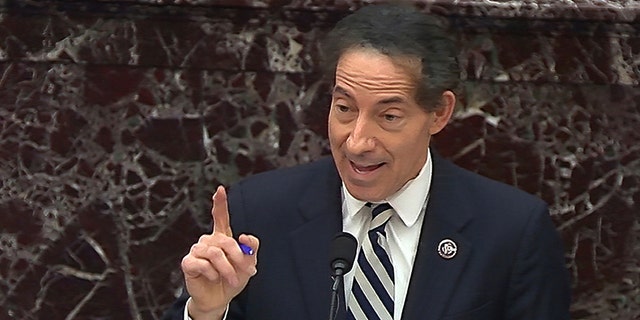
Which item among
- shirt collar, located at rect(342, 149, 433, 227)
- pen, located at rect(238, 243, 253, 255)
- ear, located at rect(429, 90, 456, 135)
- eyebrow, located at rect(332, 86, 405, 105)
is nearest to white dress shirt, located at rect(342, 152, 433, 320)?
shirt collar, located at rect(342, 149, 433, 227)

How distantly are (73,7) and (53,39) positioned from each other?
9 cm

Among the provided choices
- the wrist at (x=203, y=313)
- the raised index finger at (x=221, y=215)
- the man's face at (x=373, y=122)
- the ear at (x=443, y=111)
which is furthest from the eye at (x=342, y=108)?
the wrist at (x=203, y=313)

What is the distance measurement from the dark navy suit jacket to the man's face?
0.16 metres

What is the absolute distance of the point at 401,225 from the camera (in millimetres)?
2080

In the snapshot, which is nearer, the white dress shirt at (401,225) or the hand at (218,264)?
the hand at (218,264)

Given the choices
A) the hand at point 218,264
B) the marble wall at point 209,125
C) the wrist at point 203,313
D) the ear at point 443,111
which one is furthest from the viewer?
the marble wall at point 209,125

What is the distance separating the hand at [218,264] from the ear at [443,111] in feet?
1.51

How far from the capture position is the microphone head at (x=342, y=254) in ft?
5.76

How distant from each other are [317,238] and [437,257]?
0.77 feet

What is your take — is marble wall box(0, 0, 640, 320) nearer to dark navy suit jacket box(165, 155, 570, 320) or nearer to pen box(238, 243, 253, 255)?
dark navy suit jacket box(165, 155, 570, 320)

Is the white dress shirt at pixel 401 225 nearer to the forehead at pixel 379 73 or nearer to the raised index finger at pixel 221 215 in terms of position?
the forehead at pixel 379 73

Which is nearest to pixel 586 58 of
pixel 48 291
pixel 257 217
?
pixel 257 217

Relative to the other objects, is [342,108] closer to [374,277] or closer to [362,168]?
[362,168]

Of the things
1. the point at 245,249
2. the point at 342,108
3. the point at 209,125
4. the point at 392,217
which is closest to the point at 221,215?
the point at 245,249
